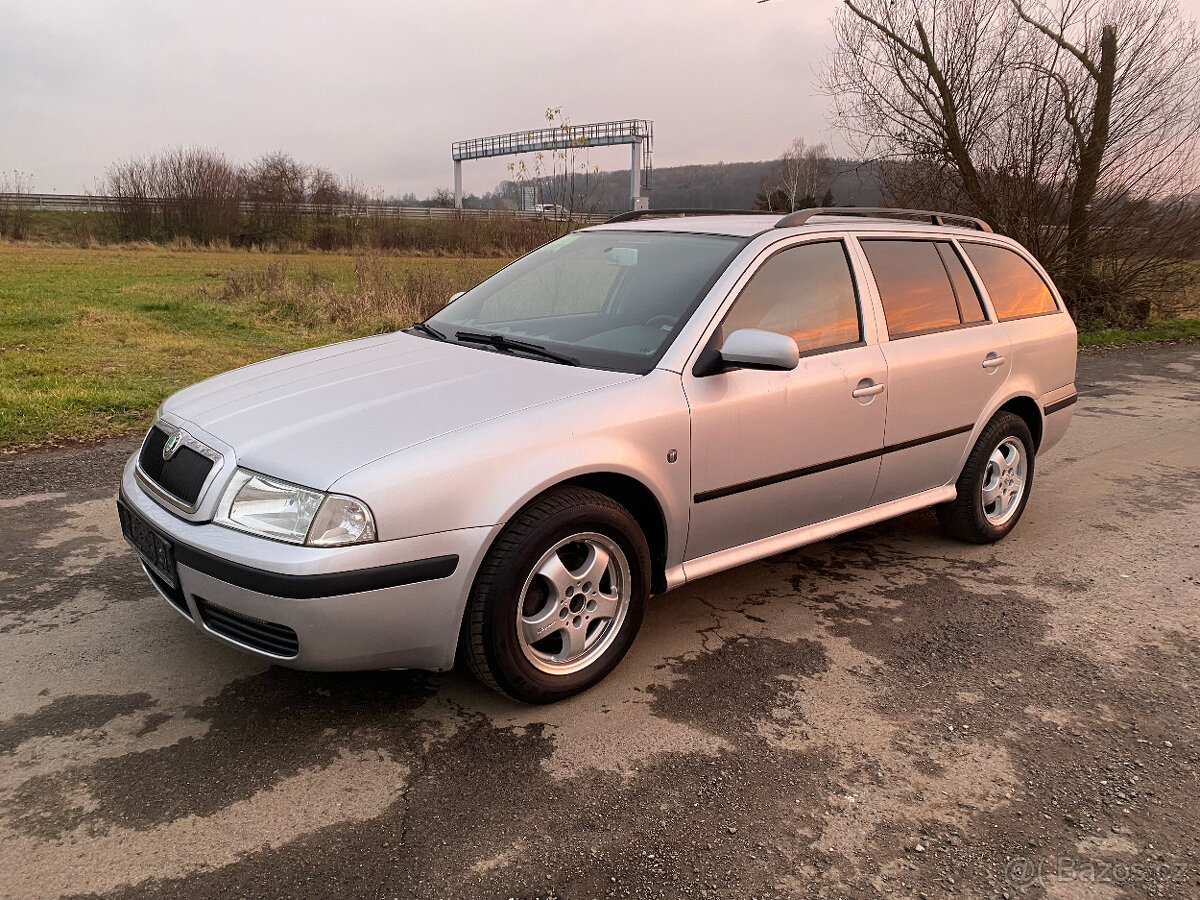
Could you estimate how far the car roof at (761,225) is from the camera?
403 cm

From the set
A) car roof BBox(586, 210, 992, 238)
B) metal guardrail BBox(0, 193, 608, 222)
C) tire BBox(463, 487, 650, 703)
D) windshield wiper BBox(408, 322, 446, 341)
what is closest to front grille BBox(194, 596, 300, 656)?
tire BBox(463, 487, 650, 703)

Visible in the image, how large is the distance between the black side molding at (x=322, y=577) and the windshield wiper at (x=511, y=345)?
3.40ft

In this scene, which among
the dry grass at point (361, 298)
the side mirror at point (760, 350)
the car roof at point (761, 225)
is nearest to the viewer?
the side mirror at point (760, 350)

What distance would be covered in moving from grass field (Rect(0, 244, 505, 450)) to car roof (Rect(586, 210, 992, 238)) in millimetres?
4608

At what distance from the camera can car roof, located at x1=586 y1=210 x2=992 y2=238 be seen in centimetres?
403

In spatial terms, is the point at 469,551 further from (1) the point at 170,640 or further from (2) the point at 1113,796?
(2) the point at 1113,796

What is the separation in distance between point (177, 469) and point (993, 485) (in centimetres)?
391

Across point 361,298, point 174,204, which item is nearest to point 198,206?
point 174,204

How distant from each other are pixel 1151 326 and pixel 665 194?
11829mm

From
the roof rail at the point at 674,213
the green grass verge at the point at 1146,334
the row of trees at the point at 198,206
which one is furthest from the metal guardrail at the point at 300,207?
the roof rail at the point at 674,213

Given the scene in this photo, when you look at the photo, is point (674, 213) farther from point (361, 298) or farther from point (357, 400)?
point (361, 298)

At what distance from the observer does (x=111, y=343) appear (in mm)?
11102

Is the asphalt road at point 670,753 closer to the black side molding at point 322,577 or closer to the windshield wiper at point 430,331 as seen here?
the black side molding at point 322,577

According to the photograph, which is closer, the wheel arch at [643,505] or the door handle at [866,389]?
the wheel arch at [643,505]
